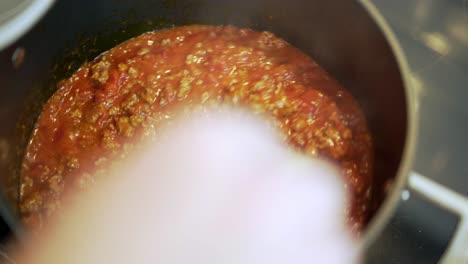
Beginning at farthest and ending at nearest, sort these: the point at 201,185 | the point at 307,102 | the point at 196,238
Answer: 1. the point at 307,102
2. the point at 201,185
3. the point at 196,238

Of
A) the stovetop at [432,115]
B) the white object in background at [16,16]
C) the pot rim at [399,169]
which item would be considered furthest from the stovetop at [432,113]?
the white object in background at [16,16]

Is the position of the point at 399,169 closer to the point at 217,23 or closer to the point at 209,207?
the point at 209,207

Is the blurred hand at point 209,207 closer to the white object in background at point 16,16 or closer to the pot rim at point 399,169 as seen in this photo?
the pot rim at point 399,169

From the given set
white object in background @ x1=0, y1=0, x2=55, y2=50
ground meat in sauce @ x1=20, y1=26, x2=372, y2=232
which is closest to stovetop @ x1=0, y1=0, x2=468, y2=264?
ground meat in sauce @ x1=20, y1=26, x2=372, y2=232

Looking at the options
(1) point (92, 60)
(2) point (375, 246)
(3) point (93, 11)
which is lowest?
(2) point (375, 246)

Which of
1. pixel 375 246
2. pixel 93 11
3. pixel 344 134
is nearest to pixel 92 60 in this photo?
pixel 93 11

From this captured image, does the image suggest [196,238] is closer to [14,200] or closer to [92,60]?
[14,200]

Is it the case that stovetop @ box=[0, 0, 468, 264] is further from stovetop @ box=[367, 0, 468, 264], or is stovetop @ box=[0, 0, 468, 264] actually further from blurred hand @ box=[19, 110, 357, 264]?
blurred hand @ box=[19, 110, 357, 264]

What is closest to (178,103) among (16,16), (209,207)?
(209,207)
